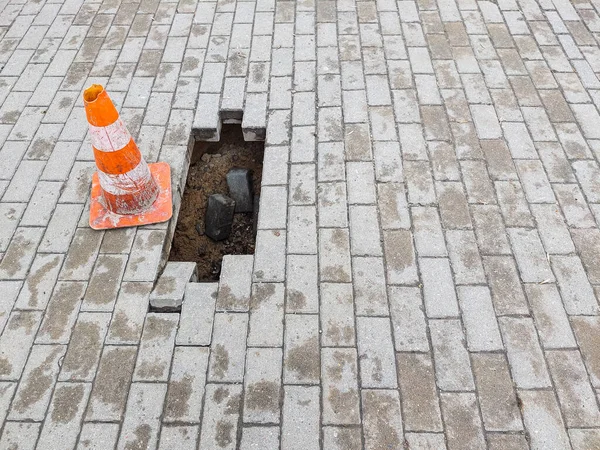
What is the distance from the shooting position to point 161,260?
140 inches

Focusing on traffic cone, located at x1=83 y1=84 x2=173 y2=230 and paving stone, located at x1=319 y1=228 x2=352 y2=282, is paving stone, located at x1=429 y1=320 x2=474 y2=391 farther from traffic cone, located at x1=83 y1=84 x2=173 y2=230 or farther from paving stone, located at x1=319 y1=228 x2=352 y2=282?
traffic cone, located at x1=83 y1=84 x2=173 y2=230

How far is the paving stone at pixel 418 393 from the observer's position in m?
2.83

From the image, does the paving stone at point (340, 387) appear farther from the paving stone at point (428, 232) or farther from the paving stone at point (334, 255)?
the paving stone at point (428, 232)

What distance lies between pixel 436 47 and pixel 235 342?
3654 millimetres

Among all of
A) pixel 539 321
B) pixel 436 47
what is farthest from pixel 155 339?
pixel 436 47

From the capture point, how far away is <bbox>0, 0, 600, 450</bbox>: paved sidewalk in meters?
2.88

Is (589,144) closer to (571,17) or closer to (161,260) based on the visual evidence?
(571,17)

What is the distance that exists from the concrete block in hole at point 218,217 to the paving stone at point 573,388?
2511 millimetres

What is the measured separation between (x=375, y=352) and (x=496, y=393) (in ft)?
2.38

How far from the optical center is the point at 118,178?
3.57 metres

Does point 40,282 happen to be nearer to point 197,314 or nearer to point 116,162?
point 116,162

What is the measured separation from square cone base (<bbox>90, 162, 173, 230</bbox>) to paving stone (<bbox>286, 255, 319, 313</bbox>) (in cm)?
104

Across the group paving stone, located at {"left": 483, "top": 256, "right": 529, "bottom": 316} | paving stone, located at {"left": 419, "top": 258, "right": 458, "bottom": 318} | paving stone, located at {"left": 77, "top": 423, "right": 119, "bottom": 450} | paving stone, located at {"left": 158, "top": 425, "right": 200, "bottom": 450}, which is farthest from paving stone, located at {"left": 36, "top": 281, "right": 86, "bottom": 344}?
paving stone, located at {"left": 483, "top": 256, "right": 529, "bottom": 316}

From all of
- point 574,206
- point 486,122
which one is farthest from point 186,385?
point 486,122
